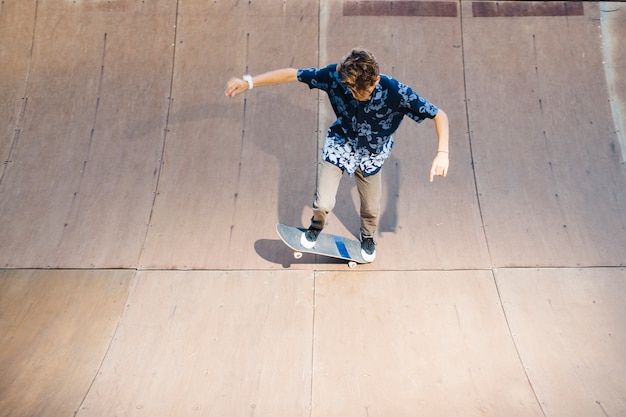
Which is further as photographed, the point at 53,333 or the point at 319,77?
the point at 53,333

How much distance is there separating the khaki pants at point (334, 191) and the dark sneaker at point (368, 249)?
24 centimetres

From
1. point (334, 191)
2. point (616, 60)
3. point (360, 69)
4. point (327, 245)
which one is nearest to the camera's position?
point (360, 69)

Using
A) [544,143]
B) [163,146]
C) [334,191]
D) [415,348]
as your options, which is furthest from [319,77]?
[544,143]

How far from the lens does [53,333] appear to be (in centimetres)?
346

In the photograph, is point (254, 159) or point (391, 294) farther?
point (254, 159)

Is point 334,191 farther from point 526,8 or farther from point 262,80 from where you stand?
point 526,8

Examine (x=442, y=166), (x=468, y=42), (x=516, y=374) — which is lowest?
(x=516, y=374)

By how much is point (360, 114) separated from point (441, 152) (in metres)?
0.54

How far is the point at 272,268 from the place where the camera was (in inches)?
155

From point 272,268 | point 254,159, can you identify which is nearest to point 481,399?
point 272,268

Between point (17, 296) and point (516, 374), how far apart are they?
12.3 feet

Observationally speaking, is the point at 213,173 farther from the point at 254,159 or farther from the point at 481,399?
the point at 481,399

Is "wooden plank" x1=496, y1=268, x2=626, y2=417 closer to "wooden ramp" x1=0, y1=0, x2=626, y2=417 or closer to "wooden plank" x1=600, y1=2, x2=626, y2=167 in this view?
"wooden ramp" x1=0, y1=0, x2=626, y2=417

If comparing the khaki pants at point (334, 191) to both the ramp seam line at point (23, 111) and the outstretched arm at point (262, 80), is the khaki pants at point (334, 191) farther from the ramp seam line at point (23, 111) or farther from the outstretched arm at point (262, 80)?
the ramp seam line at point (23, 111)
